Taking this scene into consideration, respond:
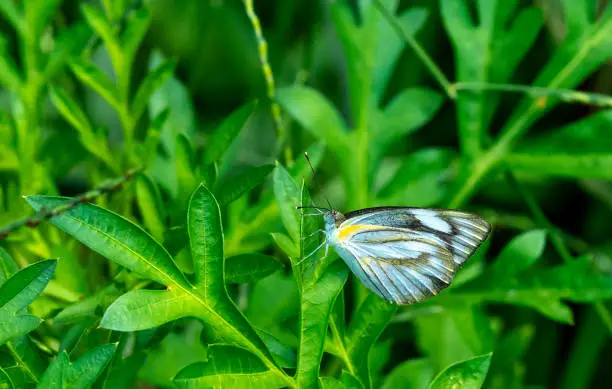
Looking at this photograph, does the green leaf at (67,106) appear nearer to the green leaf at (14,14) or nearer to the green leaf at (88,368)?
the green leaf at (14,14)

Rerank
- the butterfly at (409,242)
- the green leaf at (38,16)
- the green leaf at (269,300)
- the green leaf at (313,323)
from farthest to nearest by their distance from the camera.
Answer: the green leaf at (38,16), the green leaf at (269,300), the butterfly at (409,242), the green leaf at (313,323)

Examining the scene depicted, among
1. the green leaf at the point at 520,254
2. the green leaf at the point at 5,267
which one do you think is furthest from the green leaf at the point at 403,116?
the green leaf at the point at 5,267

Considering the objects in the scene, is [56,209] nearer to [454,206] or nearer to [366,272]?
[366,272]

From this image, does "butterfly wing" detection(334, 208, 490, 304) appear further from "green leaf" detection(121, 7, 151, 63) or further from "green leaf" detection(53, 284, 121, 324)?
"green leaf" detection(121, 7, 151, 63)

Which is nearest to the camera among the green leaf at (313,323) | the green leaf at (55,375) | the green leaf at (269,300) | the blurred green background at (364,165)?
the green leaf at (55,375)

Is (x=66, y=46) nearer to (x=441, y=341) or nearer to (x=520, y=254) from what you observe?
(x=520, y=254)

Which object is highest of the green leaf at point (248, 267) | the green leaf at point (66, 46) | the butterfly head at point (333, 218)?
the green leaf at point (66, 46)

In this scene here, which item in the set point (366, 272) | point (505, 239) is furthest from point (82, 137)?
point (505, 239)

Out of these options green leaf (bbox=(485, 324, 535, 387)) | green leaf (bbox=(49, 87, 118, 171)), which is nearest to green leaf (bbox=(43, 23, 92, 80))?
green leaf (bbox=(49, 87, 118, 171))
